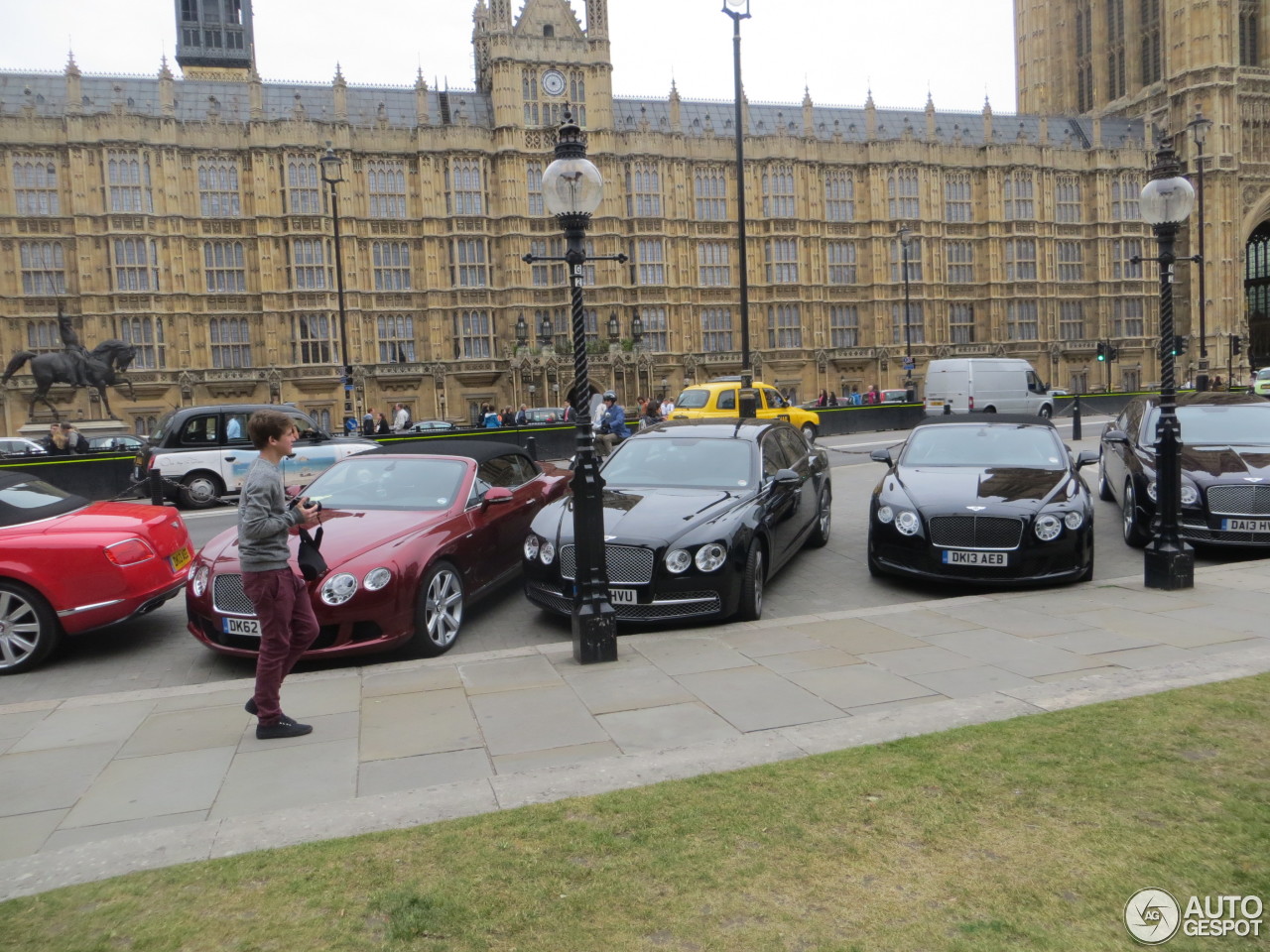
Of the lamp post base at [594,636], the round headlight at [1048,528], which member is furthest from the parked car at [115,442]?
the round headlight at [1048,528]

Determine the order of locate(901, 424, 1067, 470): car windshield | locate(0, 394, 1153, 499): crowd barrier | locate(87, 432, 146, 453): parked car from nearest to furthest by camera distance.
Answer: locate(901, 424, 1067, 470): car windshield < locate(0, 394, 1153, 499): crowd barrier < locate(87, 432, 146, 453): parked car

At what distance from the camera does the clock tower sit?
1658 inches

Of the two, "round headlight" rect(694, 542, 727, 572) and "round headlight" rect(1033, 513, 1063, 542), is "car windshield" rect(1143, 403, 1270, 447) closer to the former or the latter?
"round headlight" rect(1033, 513, 1063, 542)

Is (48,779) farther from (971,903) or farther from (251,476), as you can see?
(971,903)

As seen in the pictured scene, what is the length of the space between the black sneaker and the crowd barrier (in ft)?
19.2

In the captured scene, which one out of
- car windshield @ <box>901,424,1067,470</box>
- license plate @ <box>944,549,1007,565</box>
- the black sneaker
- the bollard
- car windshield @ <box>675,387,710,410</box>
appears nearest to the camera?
the black sneaker

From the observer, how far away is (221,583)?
22.4 ft

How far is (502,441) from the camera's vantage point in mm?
16938

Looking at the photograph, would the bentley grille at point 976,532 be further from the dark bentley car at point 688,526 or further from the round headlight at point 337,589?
the round headlight at point 337,589

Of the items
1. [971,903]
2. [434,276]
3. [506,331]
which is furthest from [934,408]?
[971,903]

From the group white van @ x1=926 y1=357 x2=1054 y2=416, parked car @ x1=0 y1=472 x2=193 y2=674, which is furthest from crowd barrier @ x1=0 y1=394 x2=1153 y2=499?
parked car @ x1=0 y1=472 x2=193 y2=674

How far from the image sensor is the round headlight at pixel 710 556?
7351mm

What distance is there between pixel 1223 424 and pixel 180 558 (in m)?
11.3

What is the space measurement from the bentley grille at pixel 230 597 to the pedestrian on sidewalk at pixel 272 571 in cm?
159
